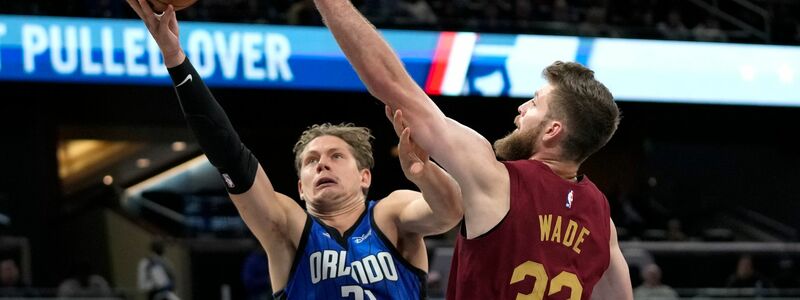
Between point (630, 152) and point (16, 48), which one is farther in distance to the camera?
point (630, 152)

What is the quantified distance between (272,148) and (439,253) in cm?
794

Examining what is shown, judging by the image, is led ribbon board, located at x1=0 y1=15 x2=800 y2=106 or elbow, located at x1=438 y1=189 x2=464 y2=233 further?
led ribbon board, located at x1=0 y1=15 x2=800 y2=106

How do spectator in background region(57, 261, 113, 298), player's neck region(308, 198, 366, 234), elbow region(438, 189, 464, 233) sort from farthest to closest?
spectator in background region(57, 261, 113, 298) < player's neck region(308, 198, 366, 234) < elbow region(438, 189, 464, 233)

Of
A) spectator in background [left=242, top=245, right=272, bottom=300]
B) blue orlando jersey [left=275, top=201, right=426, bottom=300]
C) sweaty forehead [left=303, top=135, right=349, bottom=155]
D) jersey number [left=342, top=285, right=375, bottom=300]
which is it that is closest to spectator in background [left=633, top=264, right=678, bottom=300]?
→ spectator in background [left=242, top=245, right=272, bottom=300]

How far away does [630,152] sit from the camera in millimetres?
23250

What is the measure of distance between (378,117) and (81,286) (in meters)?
7.80

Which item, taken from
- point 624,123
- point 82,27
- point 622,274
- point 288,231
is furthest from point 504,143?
point 624,123

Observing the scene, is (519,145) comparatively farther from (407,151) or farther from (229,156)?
(229,156)

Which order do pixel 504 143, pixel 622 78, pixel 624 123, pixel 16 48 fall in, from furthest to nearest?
pixel 624 123 → pixel 622 78 → pixel 16 48 → pixel 504 143

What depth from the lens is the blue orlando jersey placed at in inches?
198

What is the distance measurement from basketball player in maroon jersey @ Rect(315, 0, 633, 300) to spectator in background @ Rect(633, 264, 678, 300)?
8.88 meters

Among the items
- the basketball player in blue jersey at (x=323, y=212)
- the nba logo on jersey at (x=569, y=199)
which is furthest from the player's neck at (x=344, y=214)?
the nba logo on jersey at (x=569, y=199)

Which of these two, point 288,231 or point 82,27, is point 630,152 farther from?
point 288,231

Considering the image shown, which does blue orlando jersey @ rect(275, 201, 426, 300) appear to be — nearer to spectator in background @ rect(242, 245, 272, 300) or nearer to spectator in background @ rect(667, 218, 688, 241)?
spectator in background @ rect(242, 245, 272, 300)
